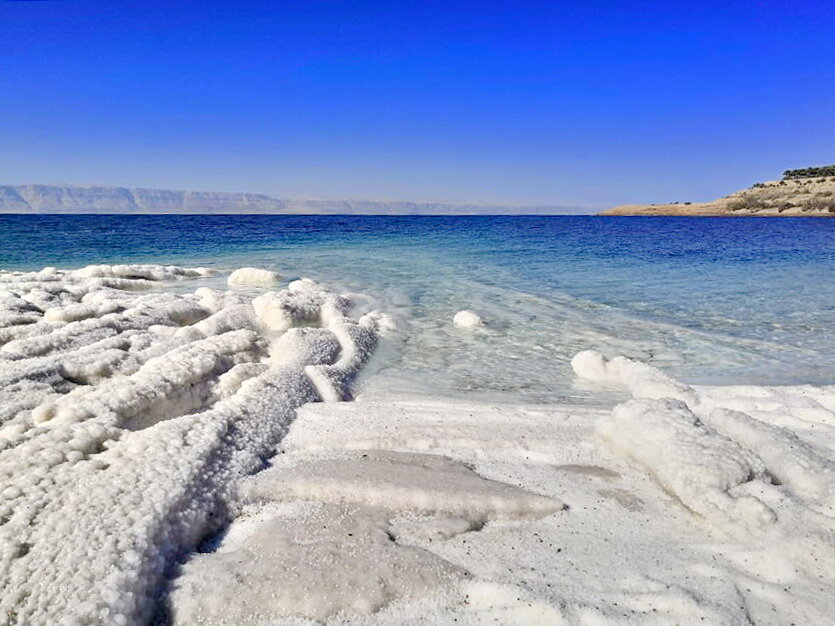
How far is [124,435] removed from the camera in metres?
2.76

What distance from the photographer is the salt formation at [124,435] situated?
68.3 inches

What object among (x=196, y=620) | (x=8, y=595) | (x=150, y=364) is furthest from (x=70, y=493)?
(x=150, y=364)

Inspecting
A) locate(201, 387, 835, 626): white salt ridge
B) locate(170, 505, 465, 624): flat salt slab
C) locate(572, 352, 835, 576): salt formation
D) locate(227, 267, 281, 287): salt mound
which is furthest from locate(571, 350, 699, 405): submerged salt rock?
locate(227, 267, 281, 287): salt mound

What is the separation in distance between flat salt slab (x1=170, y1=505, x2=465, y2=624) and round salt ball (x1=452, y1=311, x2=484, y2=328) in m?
5.11

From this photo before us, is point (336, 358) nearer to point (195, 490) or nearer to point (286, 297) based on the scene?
point (286, 297)

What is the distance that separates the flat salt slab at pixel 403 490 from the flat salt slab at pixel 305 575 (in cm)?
23


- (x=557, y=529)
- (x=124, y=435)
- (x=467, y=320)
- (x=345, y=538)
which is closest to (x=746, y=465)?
(x=557, y=529)

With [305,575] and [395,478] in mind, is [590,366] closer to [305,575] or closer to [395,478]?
[395,478]

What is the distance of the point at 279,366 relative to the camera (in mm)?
4453

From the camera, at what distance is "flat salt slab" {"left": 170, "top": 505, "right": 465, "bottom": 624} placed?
5.79ft

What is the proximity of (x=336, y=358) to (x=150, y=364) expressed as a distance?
1798 mm

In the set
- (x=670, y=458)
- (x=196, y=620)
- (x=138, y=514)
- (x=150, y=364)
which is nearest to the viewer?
(x=196, y=620)

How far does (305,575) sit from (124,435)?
142 centimetres

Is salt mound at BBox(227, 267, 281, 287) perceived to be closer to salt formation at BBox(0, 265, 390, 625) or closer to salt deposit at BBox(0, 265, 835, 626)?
salt formation at BBox(0, 265, 390, 625)
